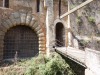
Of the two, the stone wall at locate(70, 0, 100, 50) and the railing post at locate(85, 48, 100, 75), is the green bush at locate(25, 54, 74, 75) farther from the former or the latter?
the railing post at locate(85, 48, 100, 75)

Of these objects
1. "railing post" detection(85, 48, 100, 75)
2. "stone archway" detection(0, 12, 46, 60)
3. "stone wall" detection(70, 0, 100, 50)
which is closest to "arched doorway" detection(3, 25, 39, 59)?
"stone archway" detection(0, 12, 46, 60)

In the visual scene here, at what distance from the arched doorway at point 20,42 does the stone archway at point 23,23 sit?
0.39 metres

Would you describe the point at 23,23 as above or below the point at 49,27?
above

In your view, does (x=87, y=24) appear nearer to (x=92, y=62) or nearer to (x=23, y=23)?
(x=23, y=23)

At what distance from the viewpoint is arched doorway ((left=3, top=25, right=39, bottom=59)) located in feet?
38.9

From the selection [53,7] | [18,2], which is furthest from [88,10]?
[18,2]

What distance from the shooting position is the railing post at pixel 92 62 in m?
6.35

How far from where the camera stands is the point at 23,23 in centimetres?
1206

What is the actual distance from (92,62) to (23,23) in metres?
6.80

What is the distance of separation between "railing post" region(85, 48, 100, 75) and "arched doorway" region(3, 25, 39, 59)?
6093 mm

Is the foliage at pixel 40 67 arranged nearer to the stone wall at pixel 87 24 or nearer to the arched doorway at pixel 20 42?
the arched doorway at pixel 20 42

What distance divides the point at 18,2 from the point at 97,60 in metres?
7.71

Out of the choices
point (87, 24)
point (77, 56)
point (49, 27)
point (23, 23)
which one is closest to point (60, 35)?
point (49, 27)

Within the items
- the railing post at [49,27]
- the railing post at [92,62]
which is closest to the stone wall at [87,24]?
the railing post at [49,27]
